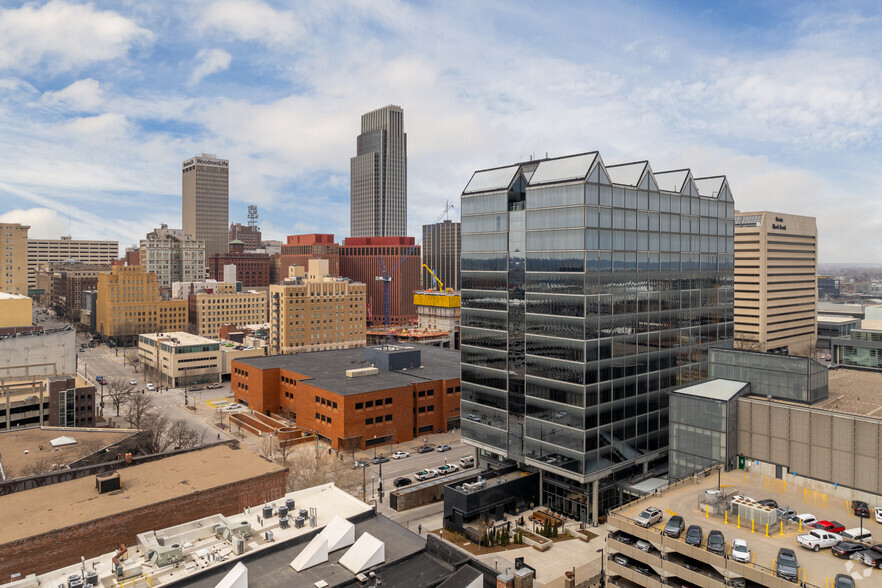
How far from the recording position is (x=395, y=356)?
387 ft

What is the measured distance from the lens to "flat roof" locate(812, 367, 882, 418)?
58.1m

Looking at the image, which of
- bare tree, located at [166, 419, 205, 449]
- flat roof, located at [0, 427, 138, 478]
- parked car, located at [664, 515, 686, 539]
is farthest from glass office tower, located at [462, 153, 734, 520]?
flat roof, located at [0, 427, 138, 478]

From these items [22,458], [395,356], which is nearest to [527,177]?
[395,356]

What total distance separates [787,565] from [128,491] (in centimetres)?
5331

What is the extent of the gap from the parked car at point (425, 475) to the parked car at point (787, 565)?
48.9 m

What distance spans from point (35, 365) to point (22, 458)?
164 ft

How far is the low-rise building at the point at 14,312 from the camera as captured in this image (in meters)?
127

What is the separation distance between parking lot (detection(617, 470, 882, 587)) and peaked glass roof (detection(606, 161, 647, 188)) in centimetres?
A: 3491

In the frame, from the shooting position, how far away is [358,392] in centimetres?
9619

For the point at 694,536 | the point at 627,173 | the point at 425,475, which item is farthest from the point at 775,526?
the point at 425,475

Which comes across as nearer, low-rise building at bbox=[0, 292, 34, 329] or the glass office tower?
the glass office tower

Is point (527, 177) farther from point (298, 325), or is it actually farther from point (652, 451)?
point (298, 325)

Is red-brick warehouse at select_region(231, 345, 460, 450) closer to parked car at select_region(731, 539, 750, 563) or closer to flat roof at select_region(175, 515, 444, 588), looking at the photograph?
flat roof at select_region(175, 515, 444, 588)

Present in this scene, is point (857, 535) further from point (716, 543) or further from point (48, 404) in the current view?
point (48, 404)
